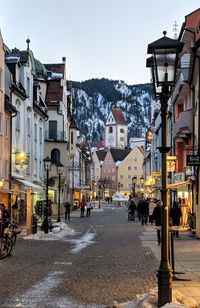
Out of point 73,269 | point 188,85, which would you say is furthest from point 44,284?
point 188,85

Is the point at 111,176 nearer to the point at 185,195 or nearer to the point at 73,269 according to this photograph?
the point at 185,195

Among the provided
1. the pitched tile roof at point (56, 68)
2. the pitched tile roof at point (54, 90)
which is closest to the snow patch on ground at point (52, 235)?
the pitched tile roof at point (54, 90)

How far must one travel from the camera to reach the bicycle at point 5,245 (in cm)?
1937

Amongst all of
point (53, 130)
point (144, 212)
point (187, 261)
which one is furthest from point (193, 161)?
point (53, 130)

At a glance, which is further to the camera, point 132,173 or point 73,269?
point 132,173

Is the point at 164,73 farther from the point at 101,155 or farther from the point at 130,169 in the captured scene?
the point at 101,155

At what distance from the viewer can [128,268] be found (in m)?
17.0

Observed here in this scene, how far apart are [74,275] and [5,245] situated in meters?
4.92

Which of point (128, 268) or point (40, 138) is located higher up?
point (40, 138)

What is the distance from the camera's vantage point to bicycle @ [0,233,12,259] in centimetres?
1937

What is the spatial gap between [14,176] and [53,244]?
57.6ft

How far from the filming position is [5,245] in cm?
1955

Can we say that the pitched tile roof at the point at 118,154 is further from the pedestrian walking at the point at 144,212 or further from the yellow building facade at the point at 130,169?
the pedestrian walking at the point at 144,212

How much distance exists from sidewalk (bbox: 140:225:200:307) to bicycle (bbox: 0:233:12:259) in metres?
4.80
